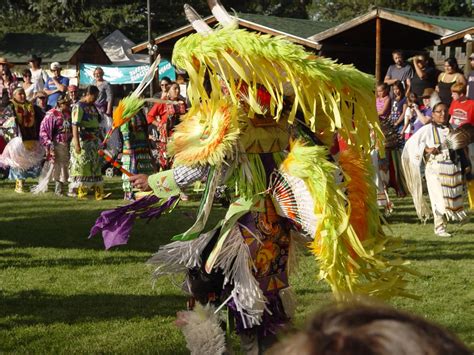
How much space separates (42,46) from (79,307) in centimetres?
2810

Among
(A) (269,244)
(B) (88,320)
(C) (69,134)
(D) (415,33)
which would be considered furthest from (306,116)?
(D) (415,33)

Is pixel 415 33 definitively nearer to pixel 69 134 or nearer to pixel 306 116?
pixel 69 134

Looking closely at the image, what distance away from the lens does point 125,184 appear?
36.2 feet

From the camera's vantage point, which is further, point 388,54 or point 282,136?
point 388,54

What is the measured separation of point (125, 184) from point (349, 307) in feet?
32.9

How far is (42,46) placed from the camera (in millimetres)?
32438

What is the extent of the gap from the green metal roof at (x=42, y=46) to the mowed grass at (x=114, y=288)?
22.5 m

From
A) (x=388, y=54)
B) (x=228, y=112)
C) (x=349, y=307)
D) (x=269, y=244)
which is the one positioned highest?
(x=388, y=54)

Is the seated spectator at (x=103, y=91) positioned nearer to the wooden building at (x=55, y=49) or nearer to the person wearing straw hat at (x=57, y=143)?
the person wearing straw hat at (x=57, y=143)

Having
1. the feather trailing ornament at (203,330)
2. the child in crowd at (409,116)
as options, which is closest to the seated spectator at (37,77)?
the child in crowd at (409,116)

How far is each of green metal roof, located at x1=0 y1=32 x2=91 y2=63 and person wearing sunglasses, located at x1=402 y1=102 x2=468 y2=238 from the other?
24.0 m

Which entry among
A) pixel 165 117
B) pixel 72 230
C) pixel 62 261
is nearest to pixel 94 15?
pixel 165 117

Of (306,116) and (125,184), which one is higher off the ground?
(306,116)

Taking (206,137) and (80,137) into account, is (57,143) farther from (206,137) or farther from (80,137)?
(206,137)
